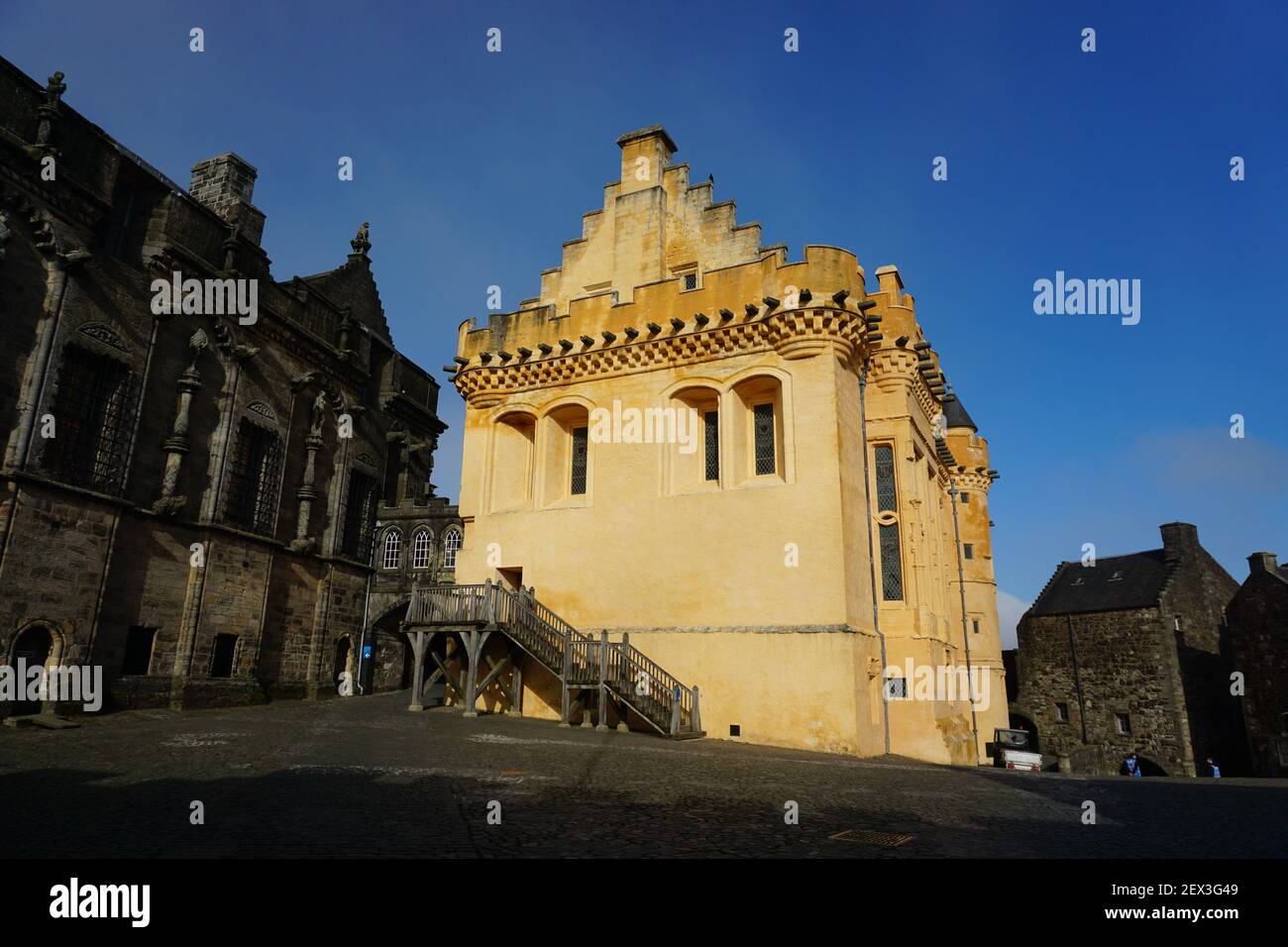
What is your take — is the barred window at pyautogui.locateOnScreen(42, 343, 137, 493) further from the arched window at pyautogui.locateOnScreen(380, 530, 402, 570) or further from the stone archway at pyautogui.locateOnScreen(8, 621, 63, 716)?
the arched window at pyautogui.locateOnScreen(380, 530, 402, 570)

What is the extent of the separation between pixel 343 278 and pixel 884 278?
76.9 feet

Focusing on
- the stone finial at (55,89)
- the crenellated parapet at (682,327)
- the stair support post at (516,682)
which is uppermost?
the stone finial at (55,89)

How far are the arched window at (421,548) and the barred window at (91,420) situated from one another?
12769mm

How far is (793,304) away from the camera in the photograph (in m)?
19.0

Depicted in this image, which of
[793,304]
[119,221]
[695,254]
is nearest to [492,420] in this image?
[695,254]

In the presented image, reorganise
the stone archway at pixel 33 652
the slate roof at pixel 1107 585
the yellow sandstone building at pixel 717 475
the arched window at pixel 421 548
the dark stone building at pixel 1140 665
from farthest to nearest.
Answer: the slate roof at pixel 1107 585, the dark stone building at pixel 1140 665, the arched window at pixel 421 548, the yellow sandstone building at pixel 717 475, the stone archway at pixel 33 652

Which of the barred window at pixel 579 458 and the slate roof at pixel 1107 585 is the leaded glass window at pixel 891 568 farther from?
the slate roof at pixel 1107 585

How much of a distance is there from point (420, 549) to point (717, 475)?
1709 centimetres

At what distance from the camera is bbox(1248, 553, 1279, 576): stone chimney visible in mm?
33406

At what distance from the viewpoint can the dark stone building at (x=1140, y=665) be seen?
3491 cm

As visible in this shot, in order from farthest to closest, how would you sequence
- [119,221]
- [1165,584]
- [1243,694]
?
[1165,584]
[1243,694]
[119,221]

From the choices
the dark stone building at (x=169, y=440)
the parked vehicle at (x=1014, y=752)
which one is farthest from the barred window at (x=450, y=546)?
the parked vehicle at (x=1014, y=752)

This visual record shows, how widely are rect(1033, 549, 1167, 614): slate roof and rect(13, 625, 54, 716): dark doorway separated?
4279cm
